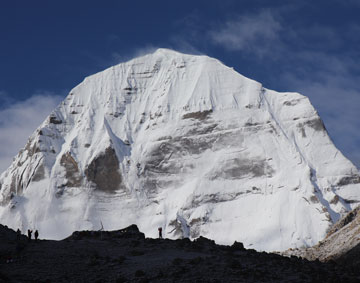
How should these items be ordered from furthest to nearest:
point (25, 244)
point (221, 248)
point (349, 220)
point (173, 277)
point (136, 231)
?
point (349, 220), point (136, 231), point (221, 248), point (25, 244), point (173, 277)

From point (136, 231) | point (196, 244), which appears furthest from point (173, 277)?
point (136, 231)

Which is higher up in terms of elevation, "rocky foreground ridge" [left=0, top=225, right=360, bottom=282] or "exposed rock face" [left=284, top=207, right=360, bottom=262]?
"exposed rock face" [left=284, top=207, right=360, bottom=262]

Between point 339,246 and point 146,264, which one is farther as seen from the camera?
point 339,246

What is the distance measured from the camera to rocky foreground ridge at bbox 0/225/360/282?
47.6 m

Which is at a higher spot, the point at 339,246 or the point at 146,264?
the point at 339,246

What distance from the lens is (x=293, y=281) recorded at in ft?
155

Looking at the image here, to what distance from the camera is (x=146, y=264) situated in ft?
165

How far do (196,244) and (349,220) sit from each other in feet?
106

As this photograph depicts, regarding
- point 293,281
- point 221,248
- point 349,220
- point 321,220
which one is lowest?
point 293,281

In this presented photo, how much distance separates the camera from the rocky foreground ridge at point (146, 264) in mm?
47594

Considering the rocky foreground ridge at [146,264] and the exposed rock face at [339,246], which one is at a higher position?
the exposed rock face at [339,246]

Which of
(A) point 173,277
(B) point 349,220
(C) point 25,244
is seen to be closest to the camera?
(A) point 173,277

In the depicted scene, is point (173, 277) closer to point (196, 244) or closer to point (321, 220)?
point (196, 244)

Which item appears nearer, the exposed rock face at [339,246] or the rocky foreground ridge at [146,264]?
the rocky foreground ridge at [146,264]
